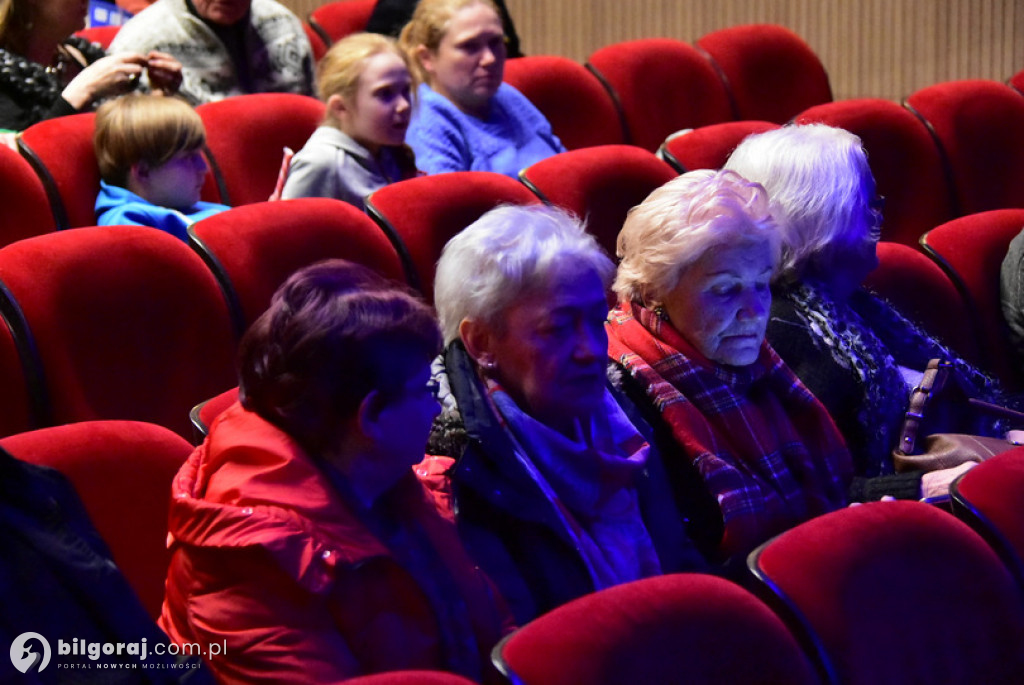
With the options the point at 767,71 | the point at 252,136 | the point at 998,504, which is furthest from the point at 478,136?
the point at 998,504

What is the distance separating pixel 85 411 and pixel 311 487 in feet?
1.09

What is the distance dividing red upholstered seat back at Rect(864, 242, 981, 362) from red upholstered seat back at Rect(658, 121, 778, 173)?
21 centimetres

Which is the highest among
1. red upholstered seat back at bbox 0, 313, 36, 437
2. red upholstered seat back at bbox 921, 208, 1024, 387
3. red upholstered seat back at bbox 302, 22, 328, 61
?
red upholstered seat back at bbox 0, 313, 36, 437

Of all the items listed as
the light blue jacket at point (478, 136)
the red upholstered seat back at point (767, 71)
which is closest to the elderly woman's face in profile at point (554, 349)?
the light blue jacket at point (478, 136)

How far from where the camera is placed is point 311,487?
20.2 inches

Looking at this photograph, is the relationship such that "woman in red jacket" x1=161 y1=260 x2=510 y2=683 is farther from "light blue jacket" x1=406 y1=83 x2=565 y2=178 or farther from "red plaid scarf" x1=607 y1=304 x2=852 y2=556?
"light blue jacket" x1=406 y1=83 x2=565 y2=178

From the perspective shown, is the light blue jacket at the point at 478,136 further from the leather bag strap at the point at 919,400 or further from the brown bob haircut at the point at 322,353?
the brown bob haircut at the point at 322,353

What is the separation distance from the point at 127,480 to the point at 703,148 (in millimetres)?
766

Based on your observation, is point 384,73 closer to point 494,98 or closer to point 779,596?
point 494,98

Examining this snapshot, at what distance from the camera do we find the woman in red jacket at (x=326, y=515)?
1.60ft

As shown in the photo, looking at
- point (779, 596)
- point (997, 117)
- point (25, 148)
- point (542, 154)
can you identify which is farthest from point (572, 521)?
point (997, 117)

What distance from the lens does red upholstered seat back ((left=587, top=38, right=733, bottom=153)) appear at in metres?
1.55

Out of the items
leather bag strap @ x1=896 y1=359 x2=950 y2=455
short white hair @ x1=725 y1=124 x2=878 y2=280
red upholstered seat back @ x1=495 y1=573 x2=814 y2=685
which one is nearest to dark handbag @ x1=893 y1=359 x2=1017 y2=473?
leather bag strap @ x1=896 y1=359 x2=950 y2=455

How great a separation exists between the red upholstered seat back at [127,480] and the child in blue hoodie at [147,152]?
438mm
